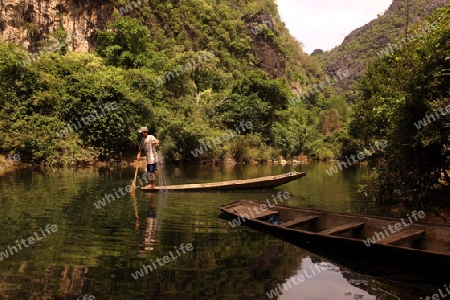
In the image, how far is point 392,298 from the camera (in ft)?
13.4

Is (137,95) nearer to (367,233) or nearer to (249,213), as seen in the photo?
(249,213)

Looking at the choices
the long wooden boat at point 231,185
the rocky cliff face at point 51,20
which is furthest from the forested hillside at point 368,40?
the long wooden boat at point 231,185

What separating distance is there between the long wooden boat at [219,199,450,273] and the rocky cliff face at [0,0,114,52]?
3002 cm

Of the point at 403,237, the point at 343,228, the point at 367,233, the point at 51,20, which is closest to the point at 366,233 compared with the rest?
the point at 367,233

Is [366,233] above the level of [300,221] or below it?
below

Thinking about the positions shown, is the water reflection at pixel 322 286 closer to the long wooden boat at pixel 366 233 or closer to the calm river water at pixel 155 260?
the calm river water at pixel 155 260

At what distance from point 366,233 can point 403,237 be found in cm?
103

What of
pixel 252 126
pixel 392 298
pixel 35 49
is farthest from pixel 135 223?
pixel 35 49

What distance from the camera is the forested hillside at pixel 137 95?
73.0ft

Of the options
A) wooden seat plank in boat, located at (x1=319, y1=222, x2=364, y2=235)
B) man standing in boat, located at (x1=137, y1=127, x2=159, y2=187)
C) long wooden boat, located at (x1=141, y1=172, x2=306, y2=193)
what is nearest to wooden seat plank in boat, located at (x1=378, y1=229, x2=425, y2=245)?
wooden seat plank in boat, located at (x1=319, y1=222, x2=364, y2=235)

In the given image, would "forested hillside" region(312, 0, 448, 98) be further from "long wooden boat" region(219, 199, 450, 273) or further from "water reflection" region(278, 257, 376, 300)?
"water reflection" region(278, 257, 376, 300)

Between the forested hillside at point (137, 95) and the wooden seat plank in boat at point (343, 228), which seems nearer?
the wooden seat plank in boat at point (343, 228)

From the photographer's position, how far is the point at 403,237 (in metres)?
5.24

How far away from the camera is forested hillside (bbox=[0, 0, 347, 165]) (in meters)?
22.2
